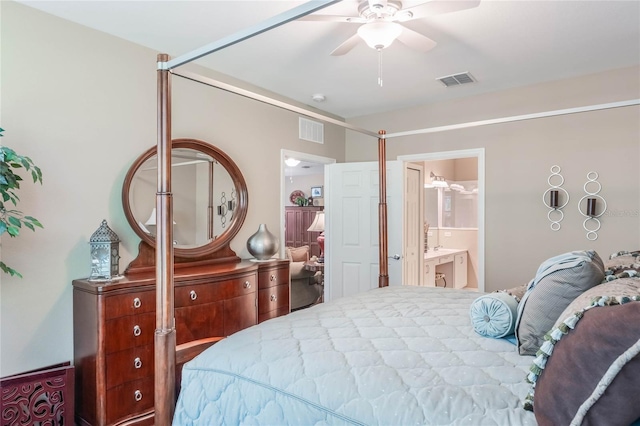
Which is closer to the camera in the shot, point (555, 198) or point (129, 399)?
point (129, 399)

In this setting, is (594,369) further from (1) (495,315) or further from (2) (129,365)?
(2) (129,365)

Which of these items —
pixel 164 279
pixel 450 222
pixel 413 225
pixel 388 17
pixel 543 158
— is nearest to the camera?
pixel 164 279

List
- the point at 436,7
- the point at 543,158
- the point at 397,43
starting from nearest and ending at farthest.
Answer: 1. the point at 436,7
2. the point at 397,43
3. the point at 543,158

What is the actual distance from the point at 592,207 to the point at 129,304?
12.1ft

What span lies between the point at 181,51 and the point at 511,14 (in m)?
2.33

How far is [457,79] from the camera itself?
3.58 metres

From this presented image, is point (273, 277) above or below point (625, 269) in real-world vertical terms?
below

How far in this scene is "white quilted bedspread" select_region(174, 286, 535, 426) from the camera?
1.10m

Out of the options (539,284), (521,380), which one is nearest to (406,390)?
(521,380)

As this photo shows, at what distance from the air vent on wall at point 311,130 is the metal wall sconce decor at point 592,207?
2679mm

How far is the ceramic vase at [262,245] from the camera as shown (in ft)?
11.3

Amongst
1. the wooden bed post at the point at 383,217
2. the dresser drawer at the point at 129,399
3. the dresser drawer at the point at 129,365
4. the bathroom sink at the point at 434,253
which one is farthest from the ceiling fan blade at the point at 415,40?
the bathroom sink at the point at 434,253

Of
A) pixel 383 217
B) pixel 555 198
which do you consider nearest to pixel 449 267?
pixel 555 198

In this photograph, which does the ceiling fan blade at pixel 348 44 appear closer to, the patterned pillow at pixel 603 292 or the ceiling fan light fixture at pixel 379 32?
the ceiling fan light fixture at pixel 379 32
